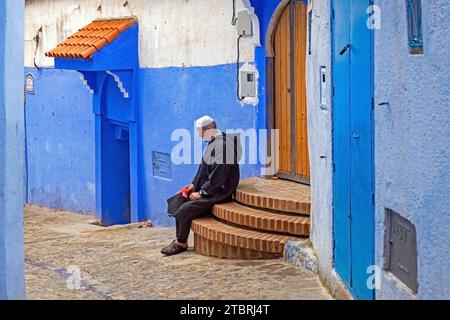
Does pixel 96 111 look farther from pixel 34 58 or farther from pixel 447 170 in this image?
pixel 447 170

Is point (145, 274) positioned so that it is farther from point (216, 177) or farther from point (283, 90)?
point (283, 90)

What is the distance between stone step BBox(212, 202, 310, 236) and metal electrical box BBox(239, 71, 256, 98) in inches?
78.7

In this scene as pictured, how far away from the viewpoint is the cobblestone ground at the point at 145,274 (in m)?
7.17

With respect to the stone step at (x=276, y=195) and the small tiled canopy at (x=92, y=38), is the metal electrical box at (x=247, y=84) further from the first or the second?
the small tiled canopy at (x=92, y=38)

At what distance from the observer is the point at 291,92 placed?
10352 mm

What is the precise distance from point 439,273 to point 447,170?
20.0 inches

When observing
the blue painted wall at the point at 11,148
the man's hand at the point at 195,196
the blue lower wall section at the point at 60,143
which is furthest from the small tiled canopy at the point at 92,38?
the blue painted wall at the point at 11,148

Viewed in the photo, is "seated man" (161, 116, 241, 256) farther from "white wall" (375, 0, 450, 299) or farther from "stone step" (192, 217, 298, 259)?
"white wall" (375, 0, 450, 299)

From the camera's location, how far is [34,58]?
17078mm

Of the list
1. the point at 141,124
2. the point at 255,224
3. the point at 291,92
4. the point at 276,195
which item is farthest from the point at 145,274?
the point at 141,124

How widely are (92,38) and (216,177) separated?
5.10m
